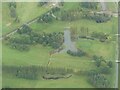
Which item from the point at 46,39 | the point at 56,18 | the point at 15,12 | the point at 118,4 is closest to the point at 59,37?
the point at 46,39

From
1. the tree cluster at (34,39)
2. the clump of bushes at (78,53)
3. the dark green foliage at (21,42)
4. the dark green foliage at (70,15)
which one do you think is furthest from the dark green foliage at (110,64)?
the dark green foliage at (70,15)

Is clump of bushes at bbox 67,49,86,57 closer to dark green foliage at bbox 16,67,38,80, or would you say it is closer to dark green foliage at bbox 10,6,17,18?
dark green foliage at bbox 16,67,38,80

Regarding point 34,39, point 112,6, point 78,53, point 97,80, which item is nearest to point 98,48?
point 78,53

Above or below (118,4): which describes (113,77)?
below

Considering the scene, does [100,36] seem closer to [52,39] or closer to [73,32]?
[73,32]

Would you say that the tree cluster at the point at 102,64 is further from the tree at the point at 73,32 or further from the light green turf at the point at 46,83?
the tree at the point at 73,32

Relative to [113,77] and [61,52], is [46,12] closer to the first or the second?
[61,52]
